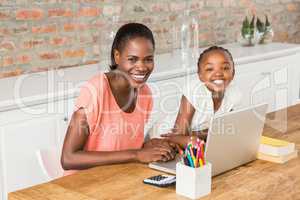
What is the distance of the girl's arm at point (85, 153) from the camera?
6.46ft

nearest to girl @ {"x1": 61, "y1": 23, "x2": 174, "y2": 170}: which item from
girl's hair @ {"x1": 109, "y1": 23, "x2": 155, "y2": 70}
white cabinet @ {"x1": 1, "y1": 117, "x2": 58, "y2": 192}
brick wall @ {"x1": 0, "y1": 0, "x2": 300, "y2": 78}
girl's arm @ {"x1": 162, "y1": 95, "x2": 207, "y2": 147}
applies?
girl's hair @ {"x1": 109, "y1": 23, "x2": 155, "y2": 70}

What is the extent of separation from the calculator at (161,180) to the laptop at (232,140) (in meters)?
0.07

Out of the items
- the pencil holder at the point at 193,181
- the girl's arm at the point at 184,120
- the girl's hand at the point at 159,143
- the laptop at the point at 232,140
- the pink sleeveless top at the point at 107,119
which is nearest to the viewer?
the pencil holder at the point at 193,181

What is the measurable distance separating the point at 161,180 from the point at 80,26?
6.92 feet

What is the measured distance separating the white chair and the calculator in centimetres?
53

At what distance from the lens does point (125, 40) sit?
225cm

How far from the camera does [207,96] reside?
8.05ft

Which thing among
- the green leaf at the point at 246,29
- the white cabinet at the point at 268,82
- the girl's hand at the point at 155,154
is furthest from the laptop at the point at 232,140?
the green leaf at the point at 246,29

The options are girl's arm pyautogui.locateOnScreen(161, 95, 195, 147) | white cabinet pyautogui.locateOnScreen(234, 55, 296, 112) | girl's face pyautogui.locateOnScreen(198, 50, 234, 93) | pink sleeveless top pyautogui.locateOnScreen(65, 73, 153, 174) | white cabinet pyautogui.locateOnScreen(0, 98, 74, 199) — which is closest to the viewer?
pink sleeveless top pyautogui.locateOnScreen(65, 73, 153, 174)

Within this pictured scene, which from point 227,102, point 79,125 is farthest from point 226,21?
point 79,125

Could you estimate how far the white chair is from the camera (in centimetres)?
213

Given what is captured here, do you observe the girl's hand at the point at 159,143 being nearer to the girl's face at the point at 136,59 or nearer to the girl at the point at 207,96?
the girl at the point at 207,96

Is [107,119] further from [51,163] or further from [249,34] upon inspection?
[249,34]

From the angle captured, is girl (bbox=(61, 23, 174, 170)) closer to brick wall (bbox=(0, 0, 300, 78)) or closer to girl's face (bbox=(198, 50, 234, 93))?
girl's face (bbox=(198, 50, 234, 93))
